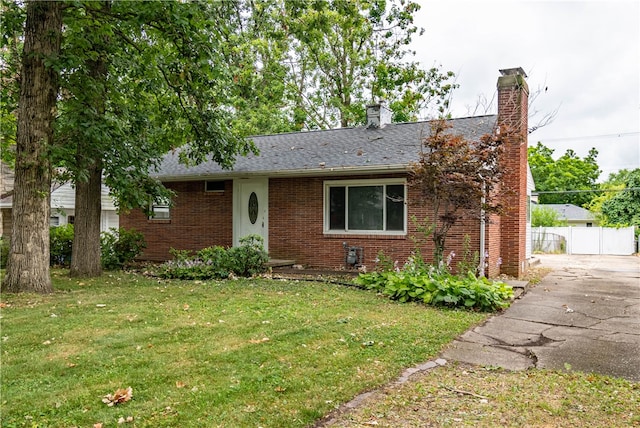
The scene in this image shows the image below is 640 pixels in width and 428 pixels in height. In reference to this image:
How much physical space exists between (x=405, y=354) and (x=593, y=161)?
54.9 meters

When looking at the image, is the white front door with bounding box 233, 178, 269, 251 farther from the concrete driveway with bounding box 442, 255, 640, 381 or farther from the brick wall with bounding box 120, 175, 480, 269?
the concrete driveway with bounding box 442, 255, 640, 381

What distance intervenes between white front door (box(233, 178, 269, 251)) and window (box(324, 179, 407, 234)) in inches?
74.2

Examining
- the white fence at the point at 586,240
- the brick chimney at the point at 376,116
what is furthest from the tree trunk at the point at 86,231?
the white fence at the point at 586,240

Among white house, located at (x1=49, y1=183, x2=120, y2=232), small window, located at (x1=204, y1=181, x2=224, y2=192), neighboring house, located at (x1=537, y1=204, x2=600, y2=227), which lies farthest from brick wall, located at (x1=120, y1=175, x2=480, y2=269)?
neighboring house, located at (x1=537, y1=204, x2=600, y2=227)

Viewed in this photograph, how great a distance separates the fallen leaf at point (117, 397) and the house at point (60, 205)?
16.0 metres

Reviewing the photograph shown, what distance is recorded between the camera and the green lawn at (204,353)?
11.2ft

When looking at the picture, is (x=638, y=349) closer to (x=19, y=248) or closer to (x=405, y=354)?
(x=405, y=354)

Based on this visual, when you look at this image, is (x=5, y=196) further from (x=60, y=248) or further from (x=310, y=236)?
(x=310, y=236)

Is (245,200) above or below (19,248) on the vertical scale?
above

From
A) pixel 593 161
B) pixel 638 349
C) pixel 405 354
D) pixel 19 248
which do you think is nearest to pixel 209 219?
pixel 19 248

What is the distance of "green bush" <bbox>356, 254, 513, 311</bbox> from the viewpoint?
740 centimetres

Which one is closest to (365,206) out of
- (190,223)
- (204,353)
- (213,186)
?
(213,186)

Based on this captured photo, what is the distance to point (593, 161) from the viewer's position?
51156 millimetres

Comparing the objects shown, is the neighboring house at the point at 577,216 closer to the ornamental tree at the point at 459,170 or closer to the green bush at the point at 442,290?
the ornamental tree at the point at 459,170
